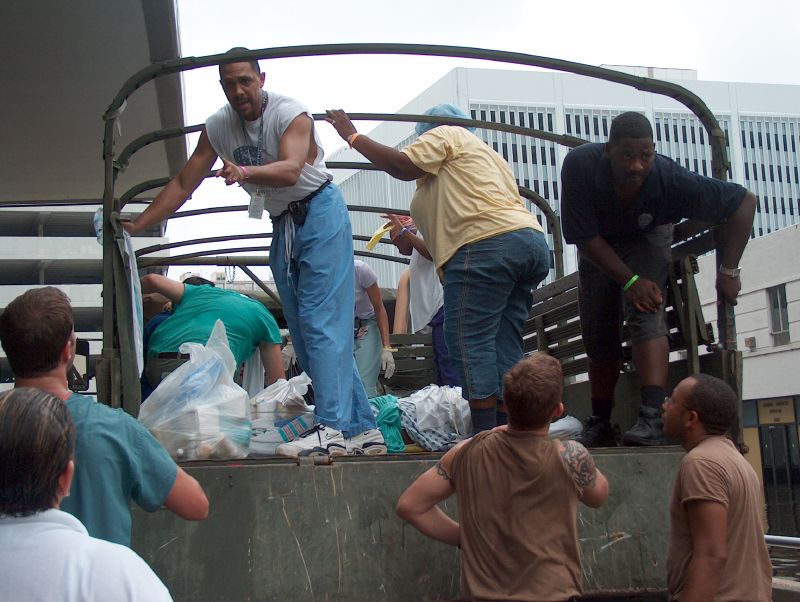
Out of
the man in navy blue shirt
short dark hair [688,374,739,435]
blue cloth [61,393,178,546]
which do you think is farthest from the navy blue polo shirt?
blue cloth [61,393,178,546]

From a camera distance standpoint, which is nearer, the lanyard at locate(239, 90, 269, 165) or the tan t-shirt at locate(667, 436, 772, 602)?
the tan t-shirt at locate(667, 436, 772, 602)

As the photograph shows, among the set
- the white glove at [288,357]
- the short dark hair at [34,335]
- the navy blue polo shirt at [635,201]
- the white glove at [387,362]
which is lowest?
the short dark hair at [34,335]

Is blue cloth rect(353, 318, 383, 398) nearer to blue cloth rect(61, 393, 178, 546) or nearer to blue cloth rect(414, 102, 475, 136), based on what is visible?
blue cloth rect(414, 102, 475, 136)

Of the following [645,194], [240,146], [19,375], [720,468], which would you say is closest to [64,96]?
[240,146]

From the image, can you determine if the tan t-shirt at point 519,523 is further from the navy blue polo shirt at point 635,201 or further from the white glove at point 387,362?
the white glove at point 387,362

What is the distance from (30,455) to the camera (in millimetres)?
1688

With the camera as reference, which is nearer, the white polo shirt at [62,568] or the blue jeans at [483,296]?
the white polo shirt at [62,568]

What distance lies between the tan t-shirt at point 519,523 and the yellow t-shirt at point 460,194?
1.40 m

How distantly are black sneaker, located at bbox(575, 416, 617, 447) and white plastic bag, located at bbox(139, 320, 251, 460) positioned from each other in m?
1.52

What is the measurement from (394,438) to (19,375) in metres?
2.49

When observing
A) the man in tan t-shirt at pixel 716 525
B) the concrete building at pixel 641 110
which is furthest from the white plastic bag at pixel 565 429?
the concrete building at pixel 641 110

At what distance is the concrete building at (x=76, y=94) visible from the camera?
633 centimetres

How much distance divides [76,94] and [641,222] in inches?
203

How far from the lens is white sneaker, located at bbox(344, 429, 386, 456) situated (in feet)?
12.9
